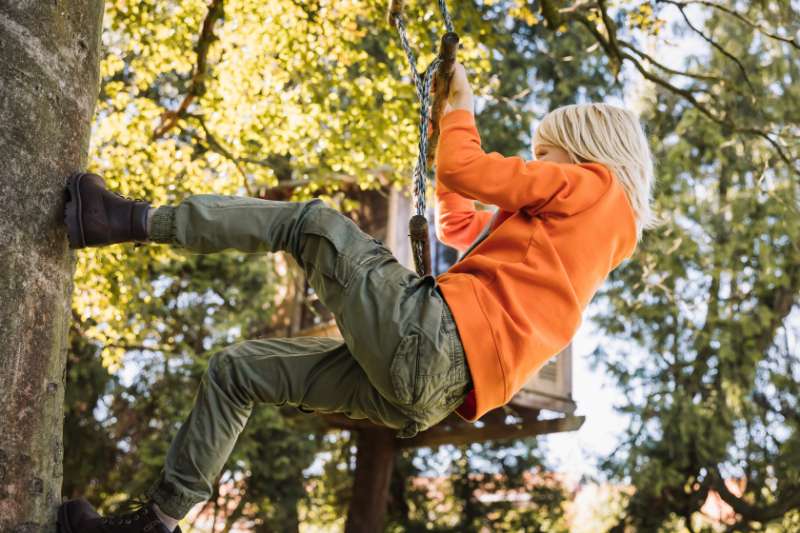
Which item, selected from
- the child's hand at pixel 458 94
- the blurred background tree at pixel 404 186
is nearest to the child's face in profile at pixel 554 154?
the child's hand at pixel 458 94

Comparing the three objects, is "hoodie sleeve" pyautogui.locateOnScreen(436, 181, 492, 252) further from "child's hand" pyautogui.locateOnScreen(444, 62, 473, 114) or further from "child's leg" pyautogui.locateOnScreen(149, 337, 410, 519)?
"child's leg" pyautogui.locateOnScreen(149, 337, 410, 519)

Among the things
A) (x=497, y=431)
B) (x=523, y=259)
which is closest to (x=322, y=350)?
(x=523, y=259)

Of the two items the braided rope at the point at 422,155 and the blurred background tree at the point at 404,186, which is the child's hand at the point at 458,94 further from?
the blurred background tree at the point at 404,186

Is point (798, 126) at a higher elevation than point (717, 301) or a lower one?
higher

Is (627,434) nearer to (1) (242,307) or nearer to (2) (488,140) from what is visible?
(2) (488,140)

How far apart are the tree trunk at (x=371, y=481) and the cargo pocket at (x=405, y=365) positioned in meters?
8.11

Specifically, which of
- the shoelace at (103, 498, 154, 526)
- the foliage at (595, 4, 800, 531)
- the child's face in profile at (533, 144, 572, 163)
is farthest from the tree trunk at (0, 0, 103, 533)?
the foliage at (595, 4, 800, 531)

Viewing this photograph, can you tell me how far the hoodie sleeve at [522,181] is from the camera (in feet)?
8.79

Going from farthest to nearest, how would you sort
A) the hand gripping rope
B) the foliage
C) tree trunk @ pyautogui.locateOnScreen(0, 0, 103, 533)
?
the foliage < the hand gripping rope < tree trunk @ pyautogui.locateOnScreen(0, 0, 103, 533)

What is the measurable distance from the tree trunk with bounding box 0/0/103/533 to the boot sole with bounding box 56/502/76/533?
20mm

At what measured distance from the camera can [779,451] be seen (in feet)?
38.7

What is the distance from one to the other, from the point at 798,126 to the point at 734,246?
5.52ft

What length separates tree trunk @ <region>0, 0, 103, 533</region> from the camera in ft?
7.84

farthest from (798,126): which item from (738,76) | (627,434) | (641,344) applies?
(627,434)
